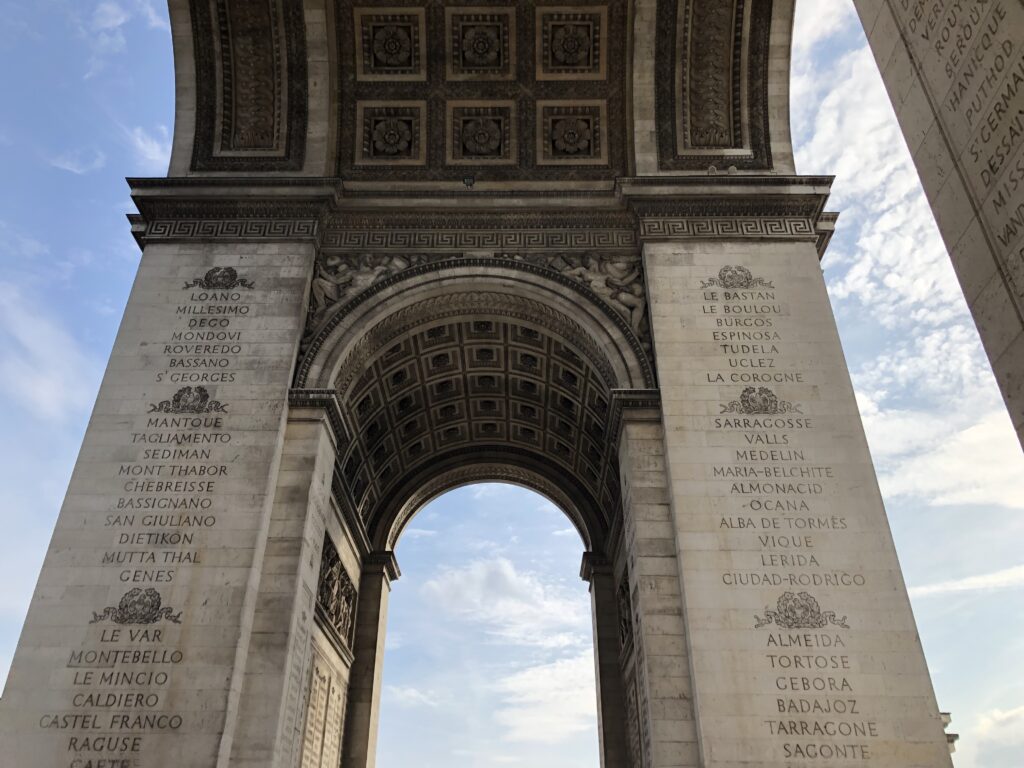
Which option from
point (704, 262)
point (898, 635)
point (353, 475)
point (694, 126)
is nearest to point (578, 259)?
point (704, 262)

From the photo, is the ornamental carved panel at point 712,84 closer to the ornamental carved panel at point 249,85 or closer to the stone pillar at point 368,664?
the ornamental carved panel at point 249,85

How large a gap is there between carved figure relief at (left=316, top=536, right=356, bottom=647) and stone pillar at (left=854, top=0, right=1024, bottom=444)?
46.5ft

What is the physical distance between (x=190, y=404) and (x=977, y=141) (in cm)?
1394

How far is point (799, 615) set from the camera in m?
13.1

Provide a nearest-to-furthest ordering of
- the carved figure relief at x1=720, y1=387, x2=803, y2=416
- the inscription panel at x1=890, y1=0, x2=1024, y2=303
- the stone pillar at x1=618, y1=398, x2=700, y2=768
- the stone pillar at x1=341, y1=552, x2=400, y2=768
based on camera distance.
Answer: the inscription panel at x1=890, y1=0, x2=1024, y2=303
the stone pillar at x1=618, y1=398, x2=700, y2=768
the carved figure relief at x1=720, y1=387, x2=803, y2=416
the stone pillar at x1=341, y1=552, x2=400, y2=768

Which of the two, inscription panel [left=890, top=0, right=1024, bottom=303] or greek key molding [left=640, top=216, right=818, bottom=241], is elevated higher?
greek key molding [left=640, top=216, right=818, bottom=241]

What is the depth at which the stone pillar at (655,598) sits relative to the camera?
41.4ft

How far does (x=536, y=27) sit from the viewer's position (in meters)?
19.7

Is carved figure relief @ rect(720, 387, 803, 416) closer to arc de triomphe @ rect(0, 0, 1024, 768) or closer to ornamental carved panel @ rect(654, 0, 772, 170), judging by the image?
arc de triomphe @ rect(0, 0, 1024, 768)

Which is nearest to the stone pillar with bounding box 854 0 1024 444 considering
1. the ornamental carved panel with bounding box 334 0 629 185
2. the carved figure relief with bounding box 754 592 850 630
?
the carved figure relief with bounding box 754 592 850 630

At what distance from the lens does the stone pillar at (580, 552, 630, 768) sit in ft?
66.0

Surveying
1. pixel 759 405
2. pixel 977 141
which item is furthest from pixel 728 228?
pixel 977 141

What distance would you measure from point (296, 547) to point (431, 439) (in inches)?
371

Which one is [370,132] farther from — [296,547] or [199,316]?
[296,547]
